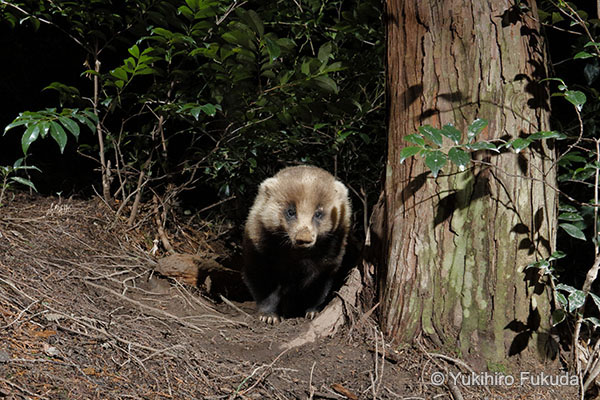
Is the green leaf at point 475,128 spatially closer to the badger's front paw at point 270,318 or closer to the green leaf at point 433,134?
the green leaf at point 433,134

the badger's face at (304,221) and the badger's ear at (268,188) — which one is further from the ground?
the badger's ear at (268,188)

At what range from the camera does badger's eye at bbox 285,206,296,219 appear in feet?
15.0

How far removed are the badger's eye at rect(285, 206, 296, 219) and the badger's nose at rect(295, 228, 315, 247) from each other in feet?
1.04

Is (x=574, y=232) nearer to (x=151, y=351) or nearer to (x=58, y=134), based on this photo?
(x=151, y=351)

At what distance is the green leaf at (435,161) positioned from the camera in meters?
2.47

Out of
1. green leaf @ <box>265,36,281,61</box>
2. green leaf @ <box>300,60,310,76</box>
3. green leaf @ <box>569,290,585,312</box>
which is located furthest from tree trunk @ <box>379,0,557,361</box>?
green leaf @ <box>300,60,310,76</box>

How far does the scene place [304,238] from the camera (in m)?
4.21

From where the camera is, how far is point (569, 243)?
15.3 feet

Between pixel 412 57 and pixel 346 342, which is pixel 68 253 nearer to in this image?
pixel 346 342

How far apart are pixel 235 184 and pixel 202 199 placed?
1752 millimetres

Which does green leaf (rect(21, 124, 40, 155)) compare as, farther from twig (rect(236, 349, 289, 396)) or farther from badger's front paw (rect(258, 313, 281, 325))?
badger's front paw (rect(258, 313, 281, 325))

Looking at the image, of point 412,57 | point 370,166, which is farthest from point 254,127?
point 412,57

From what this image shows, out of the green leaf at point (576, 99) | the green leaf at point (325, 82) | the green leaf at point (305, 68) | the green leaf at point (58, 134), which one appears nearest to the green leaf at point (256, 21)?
the green leaf at point (305, 68)

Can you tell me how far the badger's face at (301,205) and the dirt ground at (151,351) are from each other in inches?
35.3
